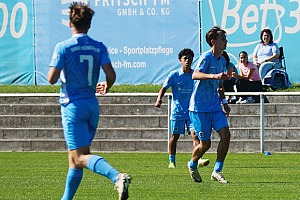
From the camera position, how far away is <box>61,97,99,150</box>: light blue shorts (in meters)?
9.73

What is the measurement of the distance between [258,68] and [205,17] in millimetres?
1829

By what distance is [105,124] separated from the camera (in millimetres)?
24672

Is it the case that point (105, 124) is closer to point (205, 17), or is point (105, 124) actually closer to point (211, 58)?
point (205, 17)

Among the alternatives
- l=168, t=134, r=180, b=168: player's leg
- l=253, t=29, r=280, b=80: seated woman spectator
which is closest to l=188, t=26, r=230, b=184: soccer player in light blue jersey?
l=168, t=134, r=180, b=168: player's leg

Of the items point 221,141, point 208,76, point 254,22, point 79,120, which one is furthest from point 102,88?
point 254,22

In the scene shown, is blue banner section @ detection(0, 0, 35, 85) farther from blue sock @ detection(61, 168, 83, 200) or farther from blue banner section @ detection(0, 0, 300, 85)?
blue sock @ detection(61, 168, 83, 200)

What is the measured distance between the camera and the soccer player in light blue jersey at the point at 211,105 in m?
14.2

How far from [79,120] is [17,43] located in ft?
54.2

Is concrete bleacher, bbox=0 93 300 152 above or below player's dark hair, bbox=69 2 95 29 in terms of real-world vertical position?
below

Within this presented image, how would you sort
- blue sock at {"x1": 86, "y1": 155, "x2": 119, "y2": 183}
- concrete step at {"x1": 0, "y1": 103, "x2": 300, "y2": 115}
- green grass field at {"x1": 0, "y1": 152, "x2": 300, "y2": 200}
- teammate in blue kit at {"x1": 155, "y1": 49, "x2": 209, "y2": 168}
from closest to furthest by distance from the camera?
blue sock at {"x1": 86, "y1": 155, "x2": 119, "y2": 183} < green grass field at {"x1": 0, "y1": 152, "x2": 300, "y2": 200} < teammate in blue kit at {"x1": 155, "y1": 49, "x2": 209, "y2": 168} < concrete step at {"x1": 0, "y1": 103, "x2": 300, "y2": 115}

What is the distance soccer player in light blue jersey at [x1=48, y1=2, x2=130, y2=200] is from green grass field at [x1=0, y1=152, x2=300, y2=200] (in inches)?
86.3

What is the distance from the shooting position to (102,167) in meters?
9.33

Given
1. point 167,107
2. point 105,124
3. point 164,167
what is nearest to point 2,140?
point 105,124

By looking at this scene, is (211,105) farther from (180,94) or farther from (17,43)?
(17,43)
